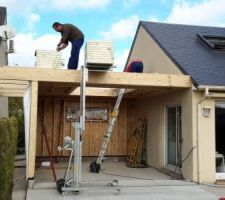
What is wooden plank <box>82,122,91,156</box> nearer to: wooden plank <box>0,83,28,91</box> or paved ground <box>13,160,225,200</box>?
paved ground <box>13,160,225,200</box>

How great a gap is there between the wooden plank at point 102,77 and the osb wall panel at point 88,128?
511 cm

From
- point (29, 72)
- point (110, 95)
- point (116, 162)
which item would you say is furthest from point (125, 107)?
point (29, 72)

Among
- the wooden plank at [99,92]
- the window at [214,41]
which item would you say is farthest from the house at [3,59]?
the window at [214,41]

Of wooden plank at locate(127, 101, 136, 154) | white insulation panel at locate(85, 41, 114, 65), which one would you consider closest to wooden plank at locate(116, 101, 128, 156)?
wooden plank at locate(127, 101, 136, 154)

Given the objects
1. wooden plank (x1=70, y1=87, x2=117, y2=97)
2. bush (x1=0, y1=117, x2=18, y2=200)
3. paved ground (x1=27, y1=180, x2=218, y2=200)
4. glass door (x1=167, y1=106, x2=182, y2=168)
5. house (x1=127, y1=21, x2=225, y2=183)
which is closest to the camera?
bush (x1=0, y1=117, x2=18, y2=200)

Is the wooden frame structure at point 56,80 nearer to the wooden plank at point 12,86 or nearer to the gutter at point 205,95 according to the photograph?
the wooden plank at point 12,86

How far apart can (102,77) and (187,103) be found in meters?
2.43

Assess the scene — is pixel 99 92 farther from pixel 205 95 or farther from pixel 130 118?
pixel 205 95

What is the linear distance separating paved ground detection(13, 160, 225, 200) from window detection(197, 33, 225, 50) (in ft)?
15.1

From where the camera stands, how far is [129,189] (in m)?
9.48

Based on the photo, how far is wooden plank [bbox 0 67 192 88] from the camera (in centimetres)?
958

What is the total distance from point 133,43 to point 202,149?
24.5 feet

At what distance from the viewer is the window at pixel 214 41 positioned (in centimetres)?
1307

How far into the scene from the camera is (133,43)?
1670 cm
